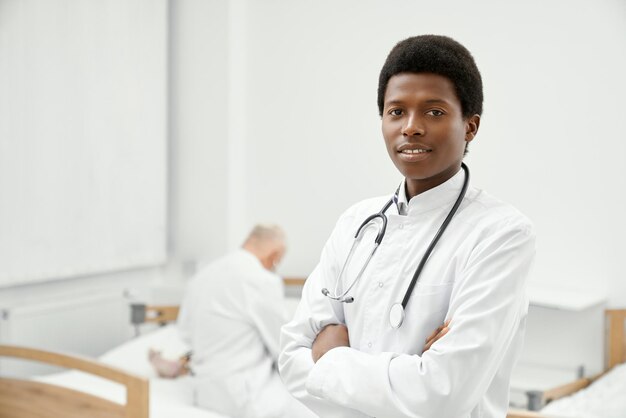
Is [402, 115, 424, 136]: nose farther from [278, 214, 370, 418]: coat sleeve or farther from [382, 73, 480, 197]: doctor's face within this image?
[278, 214, 370, 418]: coat sleeve

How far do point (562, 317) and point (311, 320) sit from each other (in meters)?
1.14

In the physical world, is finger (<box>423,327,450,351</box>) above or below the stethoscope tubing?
below

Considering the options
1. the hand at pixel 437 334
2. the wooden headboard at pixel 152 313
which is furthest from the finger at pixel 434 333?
the wooden headboard at pixel 152 313

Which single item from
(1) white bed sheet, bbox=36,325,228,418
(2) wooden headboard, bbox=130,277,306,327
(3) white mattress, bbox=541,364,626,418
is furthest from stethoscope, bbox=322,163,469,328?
(2) wooden headboard, bbox=130,277,306,327

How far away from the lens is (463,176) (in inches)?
40.4

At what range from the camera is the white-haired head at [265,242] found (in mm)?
2471

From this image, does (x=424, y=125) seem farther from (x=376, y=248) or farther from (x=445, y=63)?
(x=376, y=248)

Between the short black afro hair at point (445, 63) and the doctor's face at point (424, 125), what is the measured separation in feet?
0.03

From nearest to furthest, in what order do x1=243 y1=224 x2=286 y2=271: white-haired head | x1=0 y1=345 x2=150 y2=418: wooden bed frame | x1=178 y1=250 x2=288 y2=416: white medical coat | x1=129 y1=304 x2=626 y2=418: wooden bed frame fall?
1. x1=0 y1=345 x2=150 y2=418: wooden bed frame
2. x1=129 y1=304 x2=626 y2=418: wooden bed frame
3. x1=178 y1=250 x2=288 y2=416: white medical coat
4. x1=243 y1=224 x2=286 y2=271: white-haired head

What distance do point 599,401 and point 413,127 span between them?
4.07 ft

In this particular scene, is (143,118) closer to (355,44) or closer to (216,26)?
(216,26)

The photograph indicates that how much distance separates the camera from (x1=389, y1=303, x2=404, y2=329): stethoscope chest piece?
942mm

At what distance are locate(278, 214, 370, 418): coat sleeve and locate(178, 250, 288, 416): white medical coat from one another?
3.79ft

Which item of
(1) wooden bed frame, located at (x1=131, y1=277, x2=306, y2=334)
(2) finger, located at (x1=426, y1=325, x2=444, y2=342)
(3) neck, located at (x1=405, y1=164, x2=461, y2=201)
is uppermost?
(3) neck, located at (x1=405, y1=164, x2=461, y2=201)
